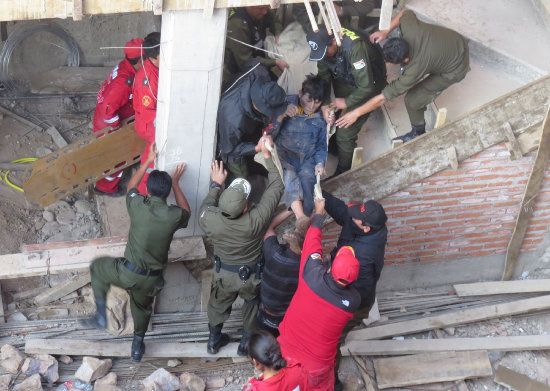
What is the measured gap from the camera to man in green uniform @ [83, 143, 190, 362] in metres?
6.54

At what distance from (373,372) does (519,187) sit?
2.76m

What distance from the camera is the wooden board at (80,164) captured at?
8.03 metres

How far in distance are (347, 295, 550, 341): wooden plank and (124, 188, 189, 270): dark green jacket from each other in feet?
8.80

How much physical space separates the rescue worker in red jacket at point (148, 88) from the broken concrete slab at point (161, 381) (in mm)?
1946

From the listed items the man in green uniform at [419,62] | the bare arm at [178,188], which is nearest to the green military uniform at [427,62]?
the man in green uniform at [419,62]

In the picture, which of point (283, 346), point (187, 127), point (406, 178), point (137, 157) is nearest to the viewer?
point (283, 346)

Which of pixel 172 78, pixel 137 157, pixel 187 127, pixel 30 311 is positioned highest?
pixel 172 78

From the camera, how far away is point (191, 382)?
7309 mm

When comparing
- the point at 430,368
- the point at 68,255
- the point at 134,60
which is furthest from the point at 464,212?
the point at 68,255

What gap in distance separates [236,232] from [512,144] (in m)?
3.30

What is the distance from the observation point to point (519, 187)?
8.09 meters

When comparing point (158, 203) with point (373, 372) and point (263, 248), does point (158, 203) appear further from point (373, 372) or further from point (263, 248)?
point (373, 372)

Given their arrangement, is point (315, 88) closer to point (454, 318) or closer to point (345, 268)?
point (345, 268)

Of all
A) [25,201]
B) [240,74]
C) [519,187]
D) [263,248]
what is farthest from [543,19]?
[25,201]
